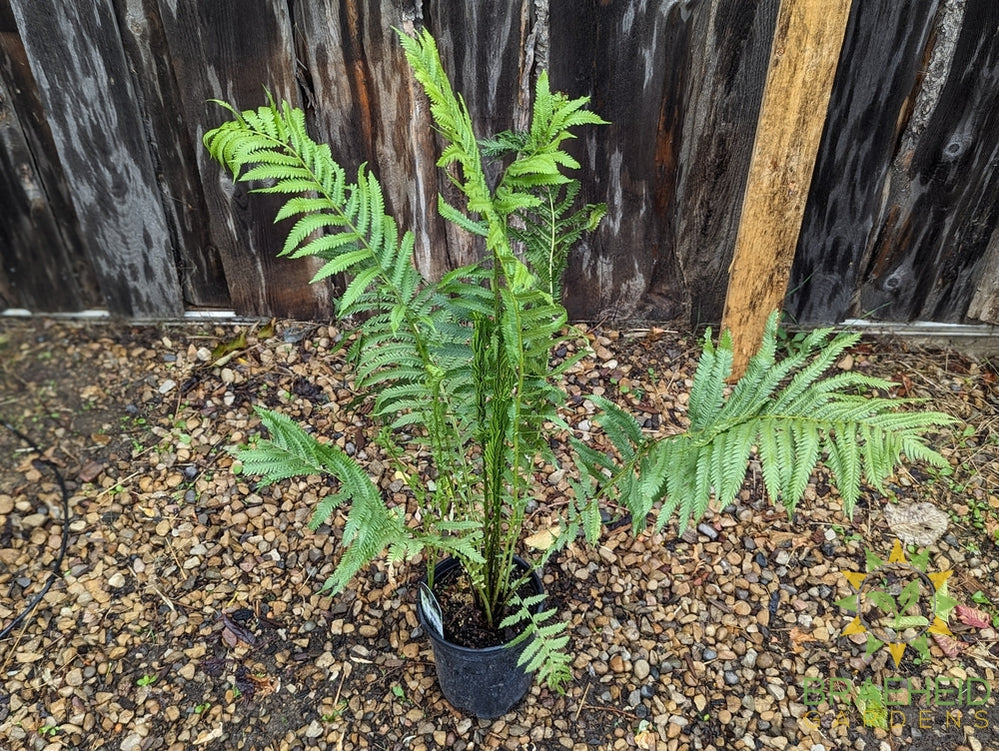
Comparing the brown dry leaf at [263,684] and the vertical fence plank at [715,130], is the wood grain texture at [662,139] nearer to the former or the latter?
the vertical fence plank at [715,130]

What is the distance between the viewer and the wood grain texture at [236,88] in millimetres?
2299

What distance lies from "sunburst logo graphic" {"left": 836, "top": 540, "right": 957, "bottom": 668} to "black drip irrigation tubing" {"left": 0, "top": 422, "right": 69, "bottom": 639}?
224 centimetres

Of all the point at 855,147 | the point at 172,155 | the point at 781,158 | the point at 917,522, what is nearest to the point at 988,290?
the point at 855,147

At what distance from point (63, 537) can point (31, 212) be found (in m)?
1.20

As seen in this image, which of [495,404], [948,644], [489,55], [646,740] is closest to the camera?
[495,404]

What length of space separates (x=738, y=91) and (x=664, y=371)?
3.06ft

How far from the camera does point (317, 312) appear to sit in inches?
114

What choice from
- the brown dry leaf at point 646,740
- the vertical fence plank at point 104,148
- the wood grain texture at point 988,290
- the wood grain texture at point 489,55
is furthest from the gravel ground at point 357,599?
the wood grain texture at point 489,55

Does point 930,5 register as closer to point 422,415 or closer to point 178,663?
point 422,415

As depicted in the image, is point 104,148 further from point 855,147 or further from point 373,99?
point 855,147

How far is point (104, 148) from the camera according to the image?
2539 millimetres

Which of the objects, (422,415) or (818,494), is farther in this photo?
(818,494)

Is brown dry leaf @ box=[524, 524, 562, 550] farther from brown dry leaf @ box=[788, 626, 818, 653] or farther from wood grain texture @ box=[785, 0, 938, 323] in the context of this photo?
wood grain texture @ box=[785, 0, 938, 323]

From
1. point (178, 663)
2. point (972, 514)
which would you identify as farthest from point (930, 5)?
point (178, 663)
